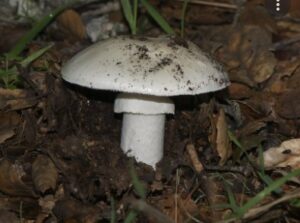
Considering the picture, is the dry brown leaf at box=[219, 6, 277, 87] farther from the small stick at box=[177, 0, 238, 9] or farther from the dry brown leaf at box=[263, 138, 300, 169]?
the dry brown leaf at box=[263, 138, 300, 169]

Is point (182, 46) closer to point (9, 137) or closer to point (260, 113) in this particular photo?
point (260, 113)

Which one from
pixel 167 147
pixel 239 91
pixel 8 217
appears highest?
pixel 239 91

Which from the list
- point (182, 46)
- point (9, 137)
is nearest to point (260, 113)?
point (182, 46)

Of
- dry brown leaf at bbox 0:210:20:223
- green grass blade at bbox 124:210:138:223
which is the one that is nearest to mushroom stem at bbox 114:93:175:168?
green grass blade at bbox 124:210:138:223

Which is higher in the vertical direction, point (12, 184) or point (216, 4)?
point (216, 4)

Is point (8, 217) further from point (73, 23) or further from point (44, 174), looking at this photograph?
point (73, 23)

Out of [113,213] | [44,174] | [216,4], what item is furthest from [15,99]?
[216,4]
